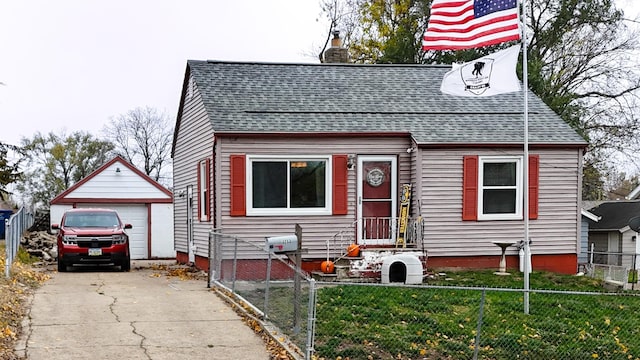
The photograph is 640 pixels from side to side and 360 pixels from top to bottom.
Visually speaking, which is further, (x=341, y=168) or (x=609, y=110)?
(x=609, y=110)

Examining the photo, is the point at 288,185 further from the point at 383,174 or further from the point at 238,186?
the point at 383,174

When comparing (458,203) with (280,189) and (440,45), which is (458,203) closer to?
(280,189)

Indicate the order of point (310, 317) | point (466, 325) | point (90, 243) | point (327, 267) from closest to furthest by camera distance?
point (310, 317) < point (466, 325) < point (327, 267) < point (90, 243)

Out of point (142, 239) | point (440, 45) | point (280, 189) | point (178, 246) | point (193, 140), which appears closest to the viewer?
point (440, 45)

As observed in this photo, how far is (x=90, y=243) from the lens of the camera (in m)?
17.3

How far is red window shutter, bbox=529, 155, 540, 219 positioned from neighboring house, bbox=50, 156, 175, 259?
1692cm

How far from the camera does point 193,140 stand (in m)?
19.2

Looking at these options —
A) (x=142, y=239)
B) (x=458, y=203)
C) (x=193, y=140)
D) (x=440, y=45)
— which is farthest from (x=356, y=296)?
(x=142, y=239)

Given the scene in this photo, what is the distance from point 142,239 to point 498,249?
56.0ft

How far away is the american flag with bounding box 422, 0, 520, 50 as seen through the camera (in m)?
10.8

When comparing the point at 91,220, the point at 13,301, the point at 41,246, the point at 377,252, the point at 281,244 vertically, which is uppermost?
the point at 281,244

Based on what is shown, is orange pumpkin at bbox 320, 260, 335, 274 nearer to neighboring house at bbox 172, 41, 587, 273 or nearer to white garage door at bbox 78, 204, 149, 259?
neighboring house at bbox 172, 41, 587, 273

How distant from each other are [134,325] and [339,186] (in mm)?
7241

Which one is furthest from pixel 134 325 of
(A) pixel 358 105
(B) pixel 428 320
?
(A) pixel 358 105
